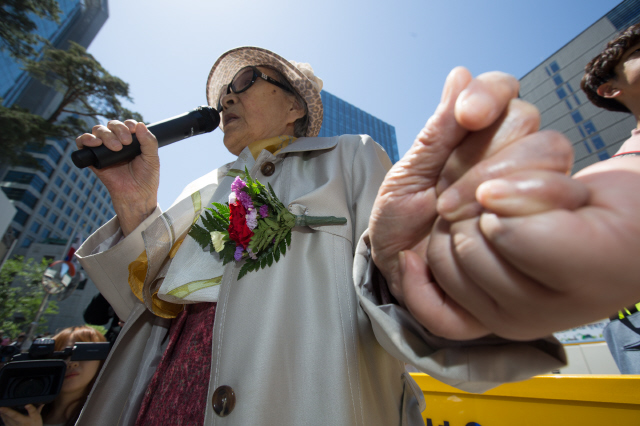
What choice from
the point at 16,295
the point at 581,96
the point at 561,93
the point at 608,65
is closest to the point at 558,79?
the point at 561,93

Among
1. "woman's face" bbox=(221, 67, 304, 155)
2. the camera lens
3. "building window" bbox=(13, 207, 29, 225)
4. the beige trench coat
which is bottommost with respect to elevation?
the camera lens

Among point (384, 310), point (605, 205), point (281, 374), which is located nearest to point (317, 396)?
point (281, 374)

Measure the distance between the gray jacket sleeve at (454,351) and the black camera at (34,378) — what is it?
7.04 ft

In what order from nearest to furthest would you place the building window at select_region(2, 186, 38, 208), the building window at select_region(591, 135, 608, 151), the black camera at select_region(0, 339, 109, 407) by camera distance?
1. the black camera at select_region(0, 339, 109, 407)
2. the building window at select_region(591, 135, 608, 151)
3. the building window at select_region(2, 186, 38, 208)

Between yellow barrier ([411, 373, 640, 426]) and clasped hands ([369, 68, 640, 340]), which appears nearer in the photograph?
clasped hands ([369, 68, 640, 340])

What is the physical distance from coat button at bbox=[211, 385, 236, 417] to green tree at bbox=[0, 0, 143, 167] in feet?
52.0

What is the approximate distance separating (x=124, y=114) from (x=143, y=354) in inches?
635

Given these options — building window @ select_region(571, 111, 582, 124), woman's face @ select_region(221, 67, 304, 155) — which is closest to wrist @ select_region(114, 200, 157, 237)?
woman's face @ select_region(221, 67, 304, 155)

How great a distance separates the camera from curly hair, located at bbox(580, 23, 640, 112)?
153 centimetres

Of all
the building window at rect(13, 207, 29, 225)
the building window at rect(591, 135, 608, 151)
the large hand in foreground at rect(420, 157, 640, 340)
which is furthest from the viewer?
the building window at rect(13, 207, 29, 225)

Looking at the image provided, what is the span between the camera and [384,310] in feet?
2.45

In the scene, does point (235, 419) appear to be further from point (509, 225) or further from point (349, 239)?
point (509, 225)

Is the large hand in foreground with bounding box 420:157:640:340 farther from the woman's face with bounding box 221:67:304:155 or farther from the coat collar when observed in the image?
the woman's face with bounding box 221:67:304:155

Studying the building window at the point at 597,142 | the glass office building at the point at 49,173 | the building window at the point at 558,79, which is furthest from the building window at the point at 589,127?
the glass office building at the point at 49,173
